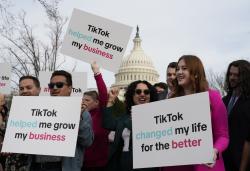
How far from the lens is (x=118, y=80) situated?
10006cm

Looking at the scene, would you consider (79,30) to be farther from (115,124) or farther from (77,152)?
(77,152)

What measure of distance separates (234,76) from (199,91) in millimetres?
1139

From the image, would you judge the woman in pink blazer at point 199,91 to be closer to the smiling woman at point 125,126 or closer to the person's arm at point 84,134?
the smiling woman at point 125,126

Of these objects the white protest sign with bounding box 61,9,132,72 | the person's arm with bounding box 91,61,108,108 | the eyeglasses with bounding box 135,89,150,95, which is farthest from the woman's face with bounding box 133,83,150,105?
the white protest sign with bounding box 61,9,132,72

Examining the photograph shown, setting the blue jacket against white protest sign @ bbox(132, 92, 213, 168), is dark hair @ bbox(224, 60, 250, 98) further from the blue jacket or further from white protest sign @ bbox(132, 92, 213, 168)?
the blue jacket

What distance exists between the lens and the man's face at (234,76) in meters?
5.05

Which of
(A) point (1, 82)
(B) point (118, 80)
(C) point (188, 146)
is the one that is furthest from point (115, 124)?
(B) point (118, 80)

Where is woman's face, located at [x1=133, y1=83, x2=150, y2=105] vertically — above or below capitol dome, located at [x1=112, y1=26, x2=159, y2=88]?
below

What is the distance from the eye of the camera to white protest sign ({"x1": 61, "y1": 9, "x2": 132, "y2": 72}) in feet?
21.9

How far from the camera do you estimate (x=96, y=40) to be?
22.4 ft

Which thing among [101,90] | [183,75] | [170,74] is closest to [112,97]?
[101,90]

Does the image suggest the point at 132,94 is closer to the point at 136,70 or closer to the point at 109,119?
the point at 109,119

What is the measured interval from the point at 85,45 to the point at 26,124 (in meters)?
2.46

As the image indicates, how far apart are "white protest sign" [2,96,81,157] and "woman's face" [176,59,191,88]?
1084 millimetres
